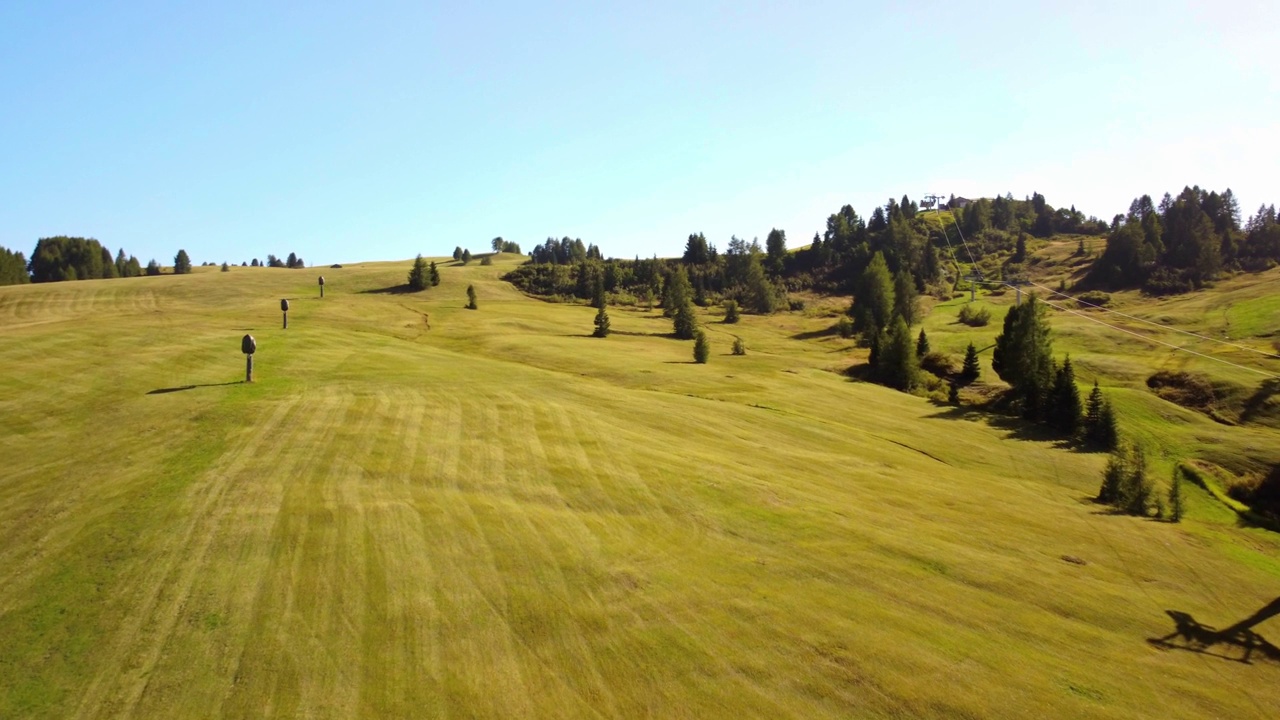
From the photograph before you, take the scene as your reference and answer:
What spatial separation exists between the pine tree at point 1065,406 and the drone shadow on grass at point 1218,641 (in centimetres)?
3311

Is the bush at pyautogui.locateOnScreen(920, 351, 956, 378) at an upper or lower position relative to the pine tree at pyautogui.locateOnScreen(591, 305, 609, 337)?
A: lower

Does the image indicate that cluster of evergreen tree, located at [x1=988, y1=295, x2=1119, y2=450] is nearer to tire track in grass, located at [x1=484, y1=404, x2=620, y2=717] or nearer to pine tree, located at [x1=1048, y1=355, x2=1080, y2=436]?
pine tree, located at [x1=1048, y1=355, x2=1080, y2=436]

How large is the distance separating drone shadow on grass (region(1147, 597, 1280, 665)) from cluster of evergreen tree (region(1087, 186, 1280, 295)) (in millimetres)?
128341

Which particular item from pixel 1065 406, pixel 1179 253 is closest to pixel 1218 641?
pixel 1065 406

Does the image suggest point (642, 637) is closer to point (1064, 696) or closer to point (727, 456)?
point (1064, 696)

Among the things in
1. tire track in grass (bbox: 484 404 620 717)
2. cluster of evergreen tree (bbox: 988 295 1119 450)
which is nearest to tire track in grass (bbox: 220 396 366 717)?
tire track in grass (bbox: 484 404 620 717)

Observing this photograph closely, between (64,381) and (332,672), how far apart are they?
27.6 m

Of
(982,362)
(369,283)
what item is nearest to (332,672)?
(982,362)

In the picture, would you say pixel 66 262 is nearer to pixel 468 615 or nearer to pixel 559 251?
pixel 559 251

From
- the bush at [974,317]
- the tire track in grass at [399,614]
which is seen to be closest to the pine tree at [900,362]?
the bush at [974,317]

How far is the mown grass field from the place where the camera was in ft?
45.3

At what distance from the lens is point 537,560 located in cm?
1869

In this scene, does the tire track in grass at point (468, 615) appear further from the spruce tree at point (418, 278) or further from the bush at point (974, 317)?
the bush at point (974, 317)

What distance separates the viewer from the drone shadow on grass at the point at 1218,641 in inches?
784
